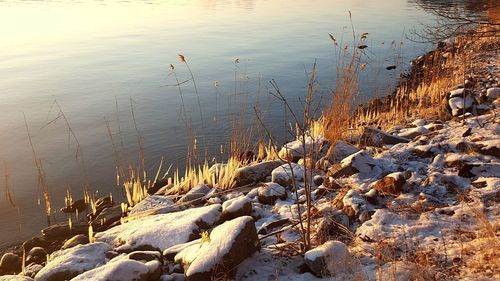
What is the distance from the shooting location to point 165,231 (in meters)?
3.82

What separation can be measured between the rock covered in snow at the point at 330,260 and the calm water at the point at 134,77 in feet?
12.6

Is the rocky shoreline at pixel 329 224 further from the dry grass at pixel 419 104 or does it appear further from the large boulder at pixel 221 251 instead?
the dry grass at pixel 419 104

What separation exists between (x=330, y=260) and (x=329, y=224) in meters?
0.65

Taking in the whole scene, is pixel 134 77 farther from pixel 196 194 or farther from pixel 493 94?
pixel 493 94

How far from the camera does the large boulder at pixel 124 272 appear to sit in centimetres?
291

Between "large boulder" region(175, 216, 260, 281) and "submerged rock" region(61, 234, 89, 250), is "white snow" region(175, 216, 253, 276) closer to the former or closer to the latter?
"large boulder" region(175, 216, 260, 281)

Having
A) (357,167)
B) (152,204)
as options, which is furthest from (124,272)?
(357,167)

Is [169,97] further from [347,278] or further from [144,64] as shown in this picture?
[347,278]

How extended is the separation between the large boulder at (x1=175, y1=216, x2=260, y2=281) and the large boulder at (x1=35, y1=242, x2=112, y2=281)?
820mm

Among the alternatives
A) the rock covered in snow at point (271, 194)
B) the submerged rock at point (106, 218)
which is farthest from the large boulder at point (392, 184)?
the submerged rock at point (106, 218)

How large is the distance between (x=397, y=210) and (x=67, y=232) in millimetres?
3746

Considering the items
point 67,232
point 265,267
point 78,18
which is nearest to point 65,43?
point 78,18

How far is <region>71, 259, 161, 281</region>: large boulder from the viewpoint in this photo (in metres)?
2.91

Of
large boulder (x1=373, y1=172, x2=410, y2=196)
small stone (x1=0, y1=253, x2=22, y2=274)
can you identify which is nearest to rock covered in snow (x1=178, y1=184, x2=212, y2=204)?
small stone (x1=0, y1=253, x2=22, y2=274)
